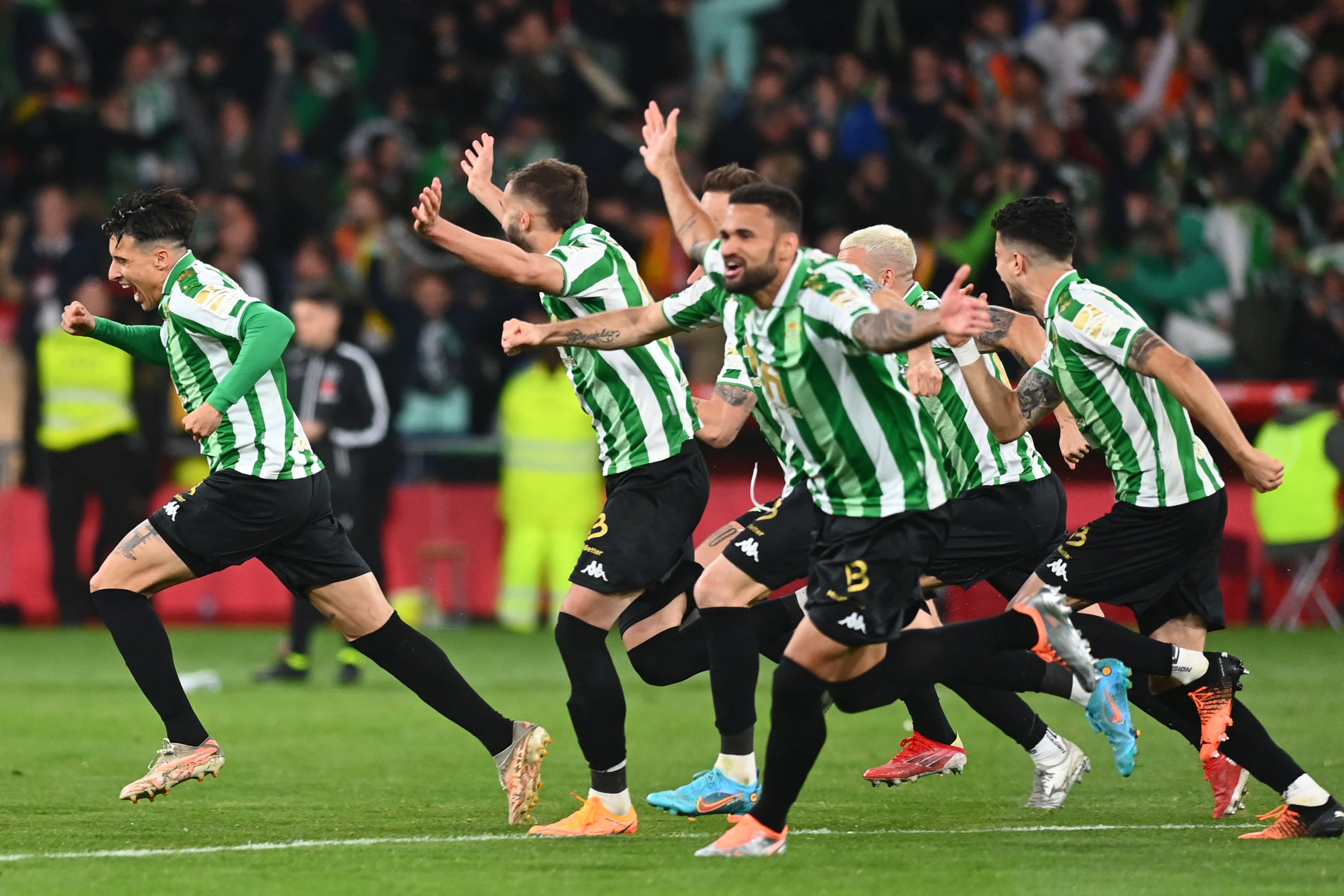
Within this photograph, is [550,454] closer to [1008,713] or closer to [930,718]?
[930,718]

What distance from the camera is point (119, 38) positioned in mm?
19641

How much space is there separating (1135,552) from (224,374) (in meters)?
3.49

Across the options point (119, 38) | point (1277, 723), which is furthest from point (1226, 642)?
point (119, 38)

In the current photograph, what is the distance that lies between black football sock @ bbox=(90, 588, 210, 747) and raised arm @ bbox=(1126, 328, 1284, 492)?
12.0 ft

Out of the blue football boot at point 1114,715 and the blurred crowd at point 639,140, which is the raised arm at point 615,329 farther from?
the blurred crowd at point 639,140

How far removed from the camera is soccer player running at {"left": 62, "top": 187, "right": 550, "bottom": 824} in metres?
7.25

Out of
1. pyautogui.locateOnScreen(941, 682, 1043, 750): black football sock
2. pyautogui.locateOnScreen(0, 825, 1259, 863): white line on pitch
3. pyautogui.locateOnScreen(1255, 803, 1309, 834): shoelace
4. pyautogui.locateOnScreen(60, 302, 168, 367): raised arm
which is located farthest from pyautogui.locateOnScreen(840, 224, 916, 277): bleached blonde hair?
pyautogui.locateOnScreen(60, 302, 168, 367): raised arm

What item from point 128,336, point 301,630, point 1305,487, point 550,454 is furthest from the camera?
point 550,454

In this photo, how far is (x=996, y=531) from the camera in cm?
789

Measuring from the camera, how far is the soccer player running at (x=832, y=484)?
615 cm

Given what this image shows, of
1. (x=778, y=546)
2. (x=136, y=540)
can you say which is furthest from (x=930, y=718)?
(x=136, y=540)

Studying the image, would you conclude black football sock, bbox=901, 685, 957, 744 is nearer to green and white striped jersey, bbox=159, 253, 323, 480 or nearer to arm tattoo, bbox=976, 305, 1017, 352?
arm tattoo, bbox=976, 305, 1017, 352

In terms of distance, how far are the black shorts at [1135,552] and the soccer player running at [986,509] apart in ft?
1.93

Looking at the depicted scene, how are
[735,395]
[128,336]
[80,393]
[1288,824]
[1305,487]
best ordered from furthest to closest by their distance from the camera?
[80,393] → [1305,487] → [128,336] → [735,395] → [1288,824]
